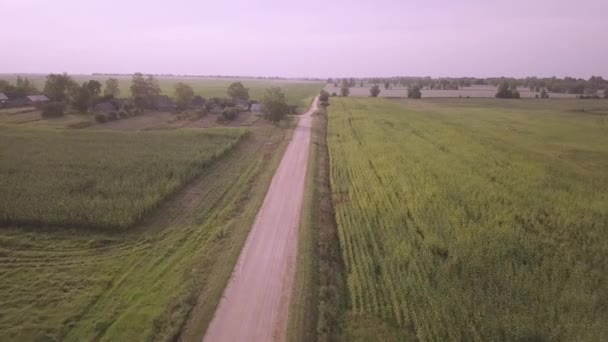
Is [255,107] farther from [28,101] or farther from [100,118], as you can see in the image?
[28,101]

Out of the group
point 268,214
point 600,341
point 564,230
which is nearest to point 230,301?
point 268,214

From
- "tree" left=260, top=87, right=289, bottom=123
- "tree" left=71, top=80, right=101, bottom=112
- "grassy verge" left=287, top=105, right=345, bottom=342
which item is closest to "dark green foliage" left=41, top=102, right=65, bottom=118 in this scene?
"tree" left=71, top=80, right=101, bottom=112

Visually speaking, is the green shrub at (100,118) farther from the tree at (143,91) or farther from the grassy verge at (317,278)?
the grassy verge at (317,278)

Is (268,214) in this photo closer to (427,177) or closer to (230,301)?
(230,301)

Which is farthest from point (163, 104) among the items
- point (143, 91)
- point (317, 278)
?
point (317, 278)

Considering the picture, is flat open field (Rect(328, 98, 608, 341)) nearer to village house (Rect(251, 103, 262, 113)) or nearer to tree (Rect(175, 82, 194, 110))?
village house (Rect(251, 103, 262, 113))
